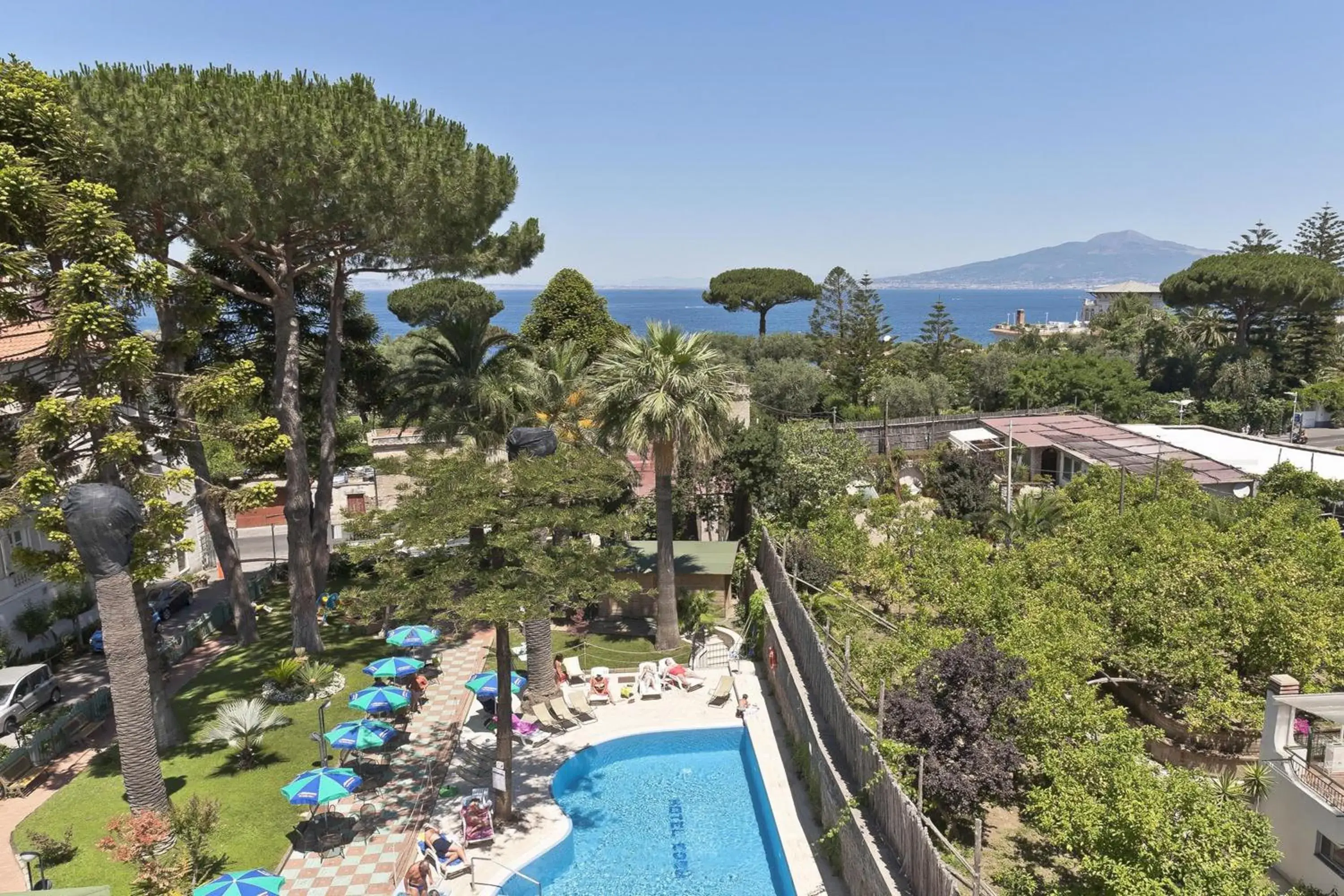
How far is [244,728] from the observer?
47.4ft

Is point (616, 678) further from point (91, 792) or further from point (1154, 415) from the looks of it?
point (1154, 415)

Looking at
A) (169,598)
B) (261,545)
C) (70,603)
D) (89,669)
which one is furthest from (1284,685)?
(261,545)

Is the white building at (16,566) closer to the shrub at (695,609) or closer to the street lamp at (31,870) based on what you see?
the street lamp at (31,870)

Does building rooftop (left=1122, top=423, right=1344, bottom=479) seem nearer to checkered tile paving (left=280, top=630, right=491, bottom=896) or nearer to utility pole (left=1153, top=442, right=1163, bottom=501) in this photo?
utility pole (left=1153, top=442, right=1163, bottom=501)

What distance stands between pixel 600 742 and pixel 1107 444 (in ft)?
86.1

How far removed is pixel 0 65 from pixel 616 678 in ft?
51.8

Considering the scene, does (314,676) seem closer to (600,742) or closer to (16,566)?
(600,742)

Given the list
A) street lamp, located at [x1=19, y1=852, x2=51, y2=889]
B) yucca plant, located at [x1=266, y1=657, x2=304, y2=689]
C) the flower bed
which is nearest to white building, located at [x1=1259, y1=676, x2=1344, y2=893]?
street lamp, located at [x1=19, y1=852, x2=51, y2=889]

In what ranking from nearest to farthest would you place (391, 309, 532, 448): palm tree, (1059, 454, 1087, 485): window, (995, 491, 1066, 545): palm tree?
(391, 309, 532, 448): palm tree → (995, 491, 1066, 545): palm tree → (1059, 454, 1087, 485): window

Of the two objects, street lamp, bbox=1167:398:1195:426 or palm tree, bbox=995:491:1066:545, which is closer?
palm tree, bbox=995:491:1066:545

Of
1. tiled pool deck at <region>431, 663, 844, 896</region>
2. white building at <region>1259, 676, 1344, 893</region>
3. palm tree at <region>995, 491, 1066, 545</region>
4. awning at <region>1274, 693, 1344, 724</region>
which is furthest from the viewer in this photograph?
palm tree at <region>995, 491, 1066, 545</region>

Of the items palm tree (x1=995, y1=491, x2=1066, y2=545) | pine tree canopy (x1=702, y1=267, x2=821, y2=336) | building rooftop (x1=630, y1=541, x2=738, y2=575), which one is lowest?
building rooftop (x1=630, y1=541, x2=738, y2=575)

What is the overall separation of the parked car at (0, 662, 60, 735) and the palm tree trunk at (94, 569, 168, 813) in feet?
16.1

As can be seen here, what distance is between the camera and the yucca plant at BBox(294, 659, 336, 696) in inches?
685
